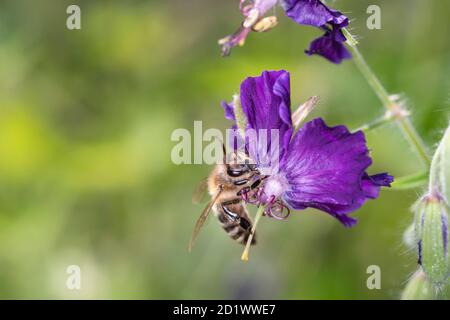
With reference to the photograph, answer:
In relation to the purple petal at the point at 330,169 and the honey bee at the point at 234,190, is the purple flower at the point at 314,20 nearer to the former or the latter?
the purple petal at the point at 330,169

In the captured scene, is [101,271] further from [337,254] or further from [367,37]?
[367,37]

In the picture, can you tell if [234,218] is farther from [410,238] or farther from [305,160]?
[410,238]

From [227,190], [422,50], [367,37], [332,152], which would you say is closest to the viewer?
[332,152]

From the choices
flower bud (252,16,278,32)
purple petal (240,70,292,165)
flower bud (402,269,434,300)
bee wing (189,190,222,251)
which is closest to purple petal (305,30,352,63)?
flower bud (252,16,278,32)

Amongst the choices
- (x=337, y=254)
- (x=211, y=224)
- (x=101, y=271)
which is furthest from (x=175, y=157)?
(x=337, y=254)

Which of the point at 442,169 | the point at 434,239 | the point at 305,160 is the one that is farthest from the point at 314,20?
the point at 434,239

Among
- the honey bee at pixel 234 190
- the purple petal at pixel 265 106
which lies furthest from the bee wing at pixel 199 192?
the purple petal at pixel 265 106

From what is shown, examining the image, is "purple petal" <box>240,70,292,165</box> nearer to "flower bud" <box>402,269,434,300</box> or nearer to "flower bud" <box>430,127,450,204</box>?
"flower bud" <box>430,127,450,204</box>
